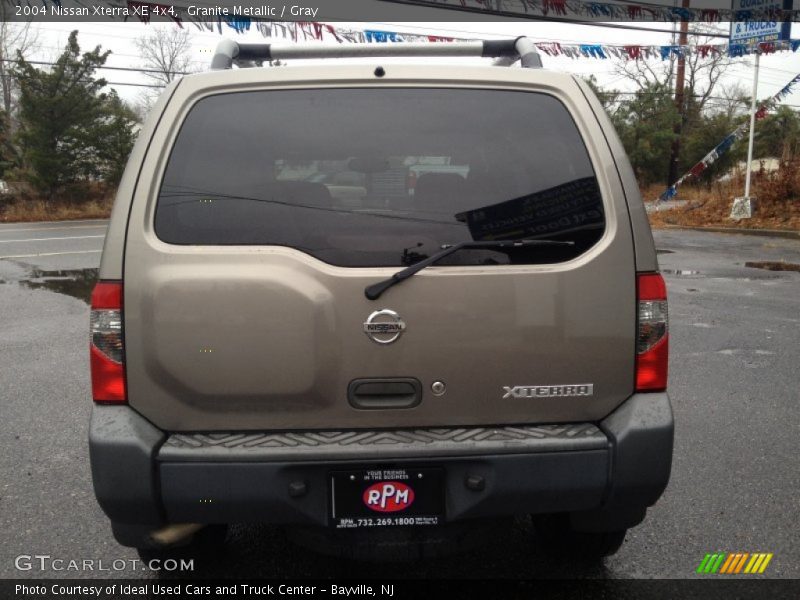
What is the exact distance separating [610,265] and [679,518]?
1.58m

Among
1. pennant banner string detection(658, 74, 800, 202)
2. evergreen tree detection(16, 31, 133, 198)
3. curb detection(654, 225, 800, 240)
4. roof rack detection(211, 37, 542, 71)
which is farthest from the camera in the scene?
evergreen tree detection(16, 31, 133, 198)

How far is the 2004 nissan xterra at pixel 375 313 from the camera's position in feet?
6.66

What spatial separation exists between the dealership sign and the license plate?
1778 centimetres

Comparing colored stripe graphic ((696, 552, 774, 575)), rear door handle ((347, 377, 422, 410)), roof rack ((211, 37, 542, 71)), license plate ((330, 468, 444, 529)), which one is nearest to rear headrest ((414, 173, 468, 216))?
rear door handle ((347, 377, 422, 410))

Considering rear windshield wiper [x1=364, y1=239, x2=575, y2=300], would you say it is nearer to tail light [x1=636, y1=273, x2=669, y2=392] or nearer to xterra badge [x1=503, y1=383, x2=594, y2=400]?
tail light [x1=636, y1=273, x2=669, y2=392]

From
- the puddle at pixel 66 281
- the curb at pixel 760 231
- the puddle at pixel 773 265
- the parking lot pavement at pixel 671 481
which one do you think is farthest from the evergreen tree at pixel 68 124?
the puddle at pixel 773 265

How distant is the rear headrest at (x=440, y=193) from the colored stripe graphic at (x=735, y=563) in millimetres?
1771

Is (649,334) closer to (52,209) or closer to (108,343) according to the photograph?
(108,343)

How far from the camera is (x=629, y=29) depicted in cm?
1653

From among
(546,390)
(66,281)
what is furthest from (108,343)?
(66,281)

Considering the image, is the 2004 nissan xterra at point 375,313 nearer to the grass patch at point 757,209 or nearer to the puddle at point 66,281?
the puddle at point 66,281

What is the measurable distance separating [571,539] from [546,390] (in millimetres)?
886

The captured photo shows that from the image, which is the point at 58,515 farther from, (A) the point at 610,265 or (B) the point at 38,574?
(A) the point at 610,265

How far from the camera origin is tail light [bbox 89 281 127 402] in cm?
207
